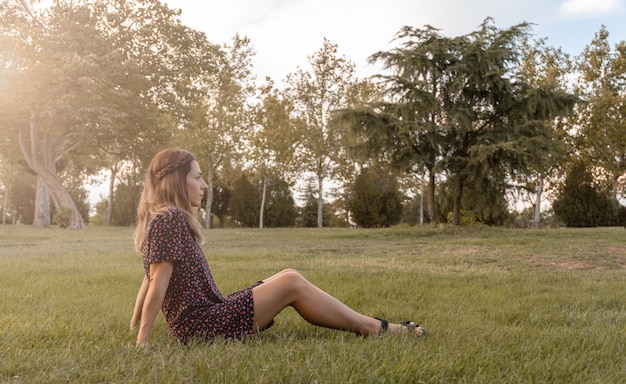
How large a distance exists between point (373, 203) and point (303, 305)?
2688 centimetres

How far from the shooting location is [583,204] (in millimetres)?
28922

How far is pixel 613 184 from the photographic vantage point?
32375 millimetres

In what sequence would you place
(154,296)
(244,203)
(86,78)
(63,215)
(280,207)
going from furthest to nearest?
(244,203)
(280,207)
(63,215)
(86,78)
(154,296)

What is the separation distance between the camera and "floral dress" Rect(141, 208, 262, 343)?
3568 millimetres

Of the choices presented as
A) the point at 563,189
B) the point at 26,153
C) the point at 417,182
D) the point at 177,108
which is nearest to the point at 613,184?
the point at 563,189

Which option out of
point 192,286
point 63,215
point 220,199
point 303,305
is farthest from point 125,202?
point 303,305

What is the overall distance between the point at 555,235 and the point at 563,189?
14351mm

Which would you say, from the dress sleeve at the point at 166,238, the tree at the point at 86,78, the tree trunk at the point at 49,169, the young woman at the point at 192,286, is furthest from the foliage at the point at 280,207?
the dress sleeve at the point at 166,238

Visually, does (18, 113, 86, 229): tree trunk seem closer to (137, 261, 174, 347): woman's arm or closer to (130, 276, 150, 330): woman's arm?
(130, 276, 150, 330): woman's arm

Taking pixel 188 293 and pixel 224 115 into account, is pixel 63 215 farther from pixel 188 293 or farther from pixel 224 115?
pixel 188 293

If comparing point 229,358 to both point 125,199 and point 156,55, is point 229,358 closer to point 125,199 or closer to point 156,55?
point 156,55

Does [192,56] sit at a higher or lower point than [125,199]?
higher

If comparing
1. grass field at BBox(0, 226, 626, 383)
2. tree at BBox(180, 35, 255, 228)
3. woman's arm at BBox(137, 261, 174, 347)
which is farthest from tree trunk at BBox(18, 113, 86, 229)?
woman's arm at BBox(137, 261, 174, 347)

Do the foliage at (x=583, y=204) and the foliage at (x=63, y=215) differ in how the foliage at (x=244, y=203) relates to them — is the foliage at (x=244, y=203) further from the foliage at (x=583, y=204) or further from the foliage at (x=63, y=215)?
the foliage at (x=583, y=204)
